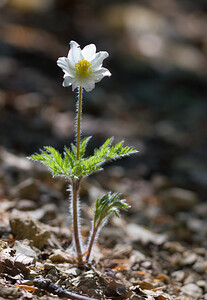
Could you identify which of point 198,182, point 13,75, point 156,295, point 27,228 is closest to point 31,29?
point 13,75

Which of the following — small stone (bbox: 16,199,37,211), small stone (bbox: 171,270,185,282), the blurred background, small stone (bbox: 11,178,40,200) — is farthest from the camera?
the blurred background

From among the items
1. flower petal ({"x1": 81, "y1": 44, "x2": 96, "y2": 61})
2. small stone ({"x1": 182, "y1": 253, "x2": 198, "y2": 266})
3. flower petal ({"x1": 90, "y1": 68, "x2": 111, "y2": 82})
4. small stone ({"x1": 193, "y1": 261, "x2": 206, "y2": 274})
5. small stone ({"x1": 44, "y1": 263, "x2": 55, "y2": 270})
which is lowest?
small stone ({"x1": 44, "y1": 263, "x2": 55, "y2": 270})

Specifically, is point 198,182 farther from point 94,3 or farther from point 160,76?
point 94,3

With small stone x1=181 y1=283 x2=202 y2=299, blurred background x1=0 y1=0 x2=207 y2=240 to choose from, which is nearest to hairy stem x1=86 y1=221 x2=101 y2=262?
A: small stone x1=181 y1=283 x2=202 y2=299

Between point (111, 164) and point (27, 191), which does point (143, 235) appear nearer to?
point (27, 191)

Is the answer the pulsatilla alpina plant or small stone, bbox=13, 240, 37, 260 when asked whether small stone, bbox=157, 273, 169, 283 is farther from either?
small stone, bbox=13, 240, 37, 260

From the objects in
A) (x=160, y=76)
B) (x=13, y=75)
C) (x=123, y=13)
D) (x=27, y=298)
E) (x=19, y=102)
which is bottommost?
(x=27, y=298)
